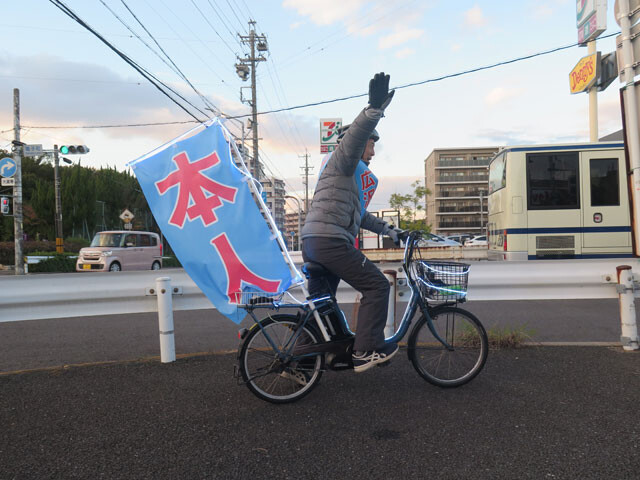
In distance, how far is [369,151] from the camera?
11.1 ft

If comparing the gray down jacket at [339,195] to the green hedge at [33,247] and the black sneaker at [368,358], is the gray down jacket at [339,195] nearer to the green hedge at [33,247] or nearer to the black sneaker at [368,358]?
the black sneaker at [368,358]

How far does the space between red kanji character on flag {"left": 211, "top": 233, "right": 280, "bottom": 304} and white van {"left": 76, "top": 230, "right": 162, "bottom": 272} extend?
16.6 m

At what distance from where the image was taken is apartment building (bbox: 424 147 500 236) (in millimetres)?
91250

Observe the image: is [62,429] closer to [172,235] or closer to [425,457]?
[172,235]

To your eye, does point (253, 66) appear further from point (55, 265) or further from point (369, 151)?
point (369, 151)

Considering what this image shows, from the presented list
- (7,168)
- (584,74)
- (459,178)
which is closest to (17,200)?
(7,168)

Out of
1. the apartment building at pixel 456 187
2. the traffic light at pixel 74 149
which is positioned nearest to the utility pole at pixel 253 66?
the traffic light at pixel 74 149

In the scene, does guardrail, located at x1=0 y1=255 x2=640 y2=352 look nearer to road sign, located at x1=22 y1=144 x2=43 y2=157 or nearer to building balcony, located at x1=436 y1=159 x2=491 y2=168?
road sign, located at x1=22 y1=144 x2=43 y2=157

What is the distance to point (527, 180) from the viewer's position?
11.2 meters

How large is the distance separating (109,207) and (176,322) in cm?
5014

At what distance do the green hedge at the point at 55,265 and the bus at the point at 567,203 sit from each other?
20.8 m

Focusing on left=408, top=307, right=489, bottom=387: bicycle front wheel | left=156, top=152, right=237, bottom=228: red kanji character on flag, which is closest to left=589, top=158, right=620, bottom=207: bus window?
left=408, top=307, right=489, bottom=387: bicycle front wheel

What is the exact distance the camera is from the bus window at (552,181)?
1095 cm

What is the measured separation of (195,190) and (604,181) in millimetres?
10759
